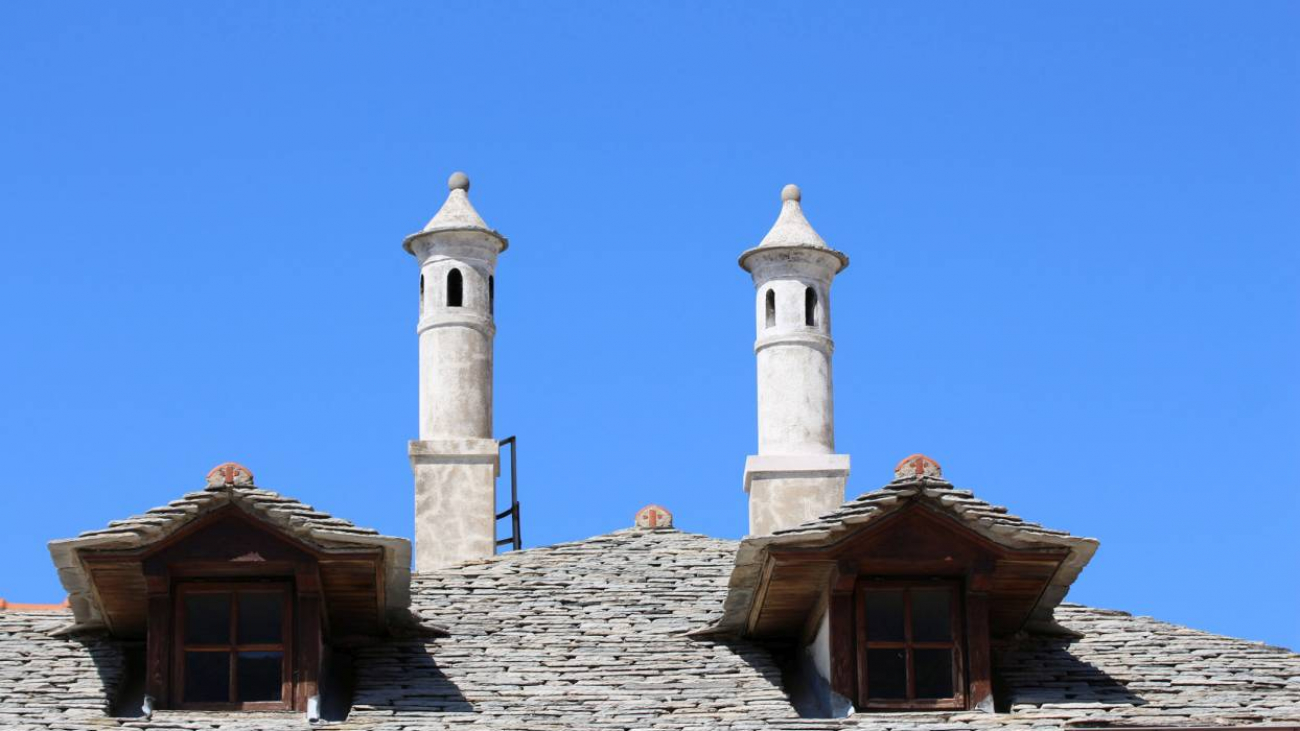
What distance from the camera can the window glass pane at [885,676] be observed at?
2667 cm

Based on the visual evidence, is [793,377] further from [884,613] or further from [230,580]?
[230,580]

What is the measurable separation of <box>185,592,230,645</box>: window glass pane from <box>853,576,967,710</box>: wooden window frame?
574 cm

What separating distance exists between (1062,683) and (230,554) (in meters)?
7.80

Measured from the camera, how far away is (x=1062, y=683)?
27375 mm

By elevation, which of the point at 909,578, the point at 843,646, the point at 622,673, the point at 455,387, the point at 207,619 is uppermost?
the point at 455,387

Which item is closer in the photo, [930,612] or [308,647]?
[308,647]

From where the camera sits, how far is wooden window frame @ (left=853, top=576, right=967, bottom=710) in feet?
87.1

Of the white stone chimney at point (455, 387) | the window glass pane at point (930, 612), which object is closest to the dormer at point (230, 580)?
the window glass pane at point (930, 612)

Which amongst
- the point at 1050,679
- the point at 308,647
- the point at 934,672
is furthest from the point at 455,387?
the point at 1050,679

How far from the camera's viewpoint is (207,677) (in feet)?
86.8

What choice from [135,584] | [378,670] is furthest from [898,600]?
[135,584]

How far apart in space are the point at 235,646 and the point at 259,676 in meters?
0.36

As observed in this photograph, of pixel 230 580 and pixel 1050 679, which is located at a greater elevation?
pixel 230 580

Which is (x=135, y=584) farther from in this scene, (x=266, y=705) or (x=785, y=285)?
(x=785, y=285)
